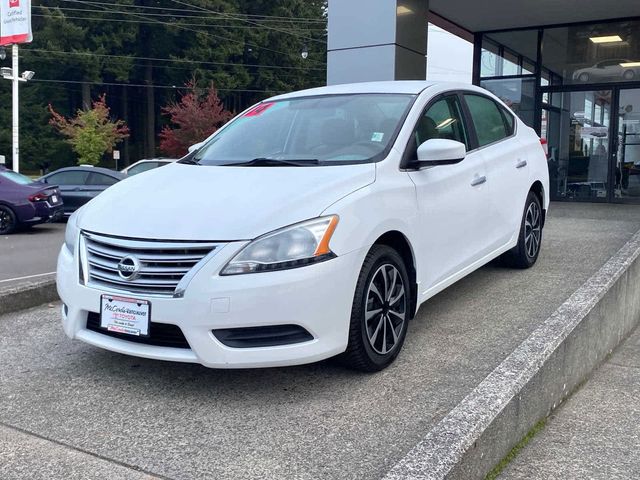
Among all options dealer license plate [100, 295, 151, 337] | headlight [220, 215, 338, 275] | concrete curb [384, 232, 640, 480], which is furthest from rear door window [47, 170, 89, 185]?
headlight [220, 215, 338, 275]

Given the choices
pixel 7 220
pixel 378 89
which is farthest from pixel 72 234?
pixel 7 220

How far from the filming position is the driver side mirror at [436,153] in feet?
13.0

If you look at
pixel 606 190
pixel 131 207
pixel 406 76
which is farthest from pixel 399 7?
pixel 131 207

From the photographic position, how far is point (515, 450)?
3.08m

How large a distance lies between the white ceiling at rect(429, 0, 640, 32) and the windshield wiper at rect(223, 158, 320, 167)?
8487mm

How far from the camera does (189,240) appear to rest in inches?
127

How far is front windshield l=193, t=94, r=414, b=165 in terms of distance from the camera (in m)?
4.13

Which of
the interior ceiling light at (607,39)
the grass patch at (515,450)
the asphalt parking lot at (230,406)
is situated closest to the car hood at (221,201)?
the asphalt parking lot at (230,406)

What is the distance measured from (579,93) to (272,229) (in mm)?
11576

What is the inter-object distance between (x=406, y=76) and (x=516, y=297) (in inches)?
250

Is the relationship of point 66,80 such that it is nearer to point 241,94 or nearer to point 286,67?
point 241,94

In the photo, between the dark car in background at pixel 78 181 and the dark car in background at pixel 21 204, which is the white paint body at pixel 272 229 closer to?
the dark car in background at pixel 21 204

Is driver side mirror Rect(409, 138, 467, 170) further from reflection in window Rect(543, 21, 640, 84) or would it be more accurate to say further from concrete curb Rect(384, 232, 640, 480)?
reflection in window Rect(543, 21, 640, 84)

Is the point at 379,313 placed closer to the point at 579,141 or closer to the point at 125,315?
the point at 125,315
